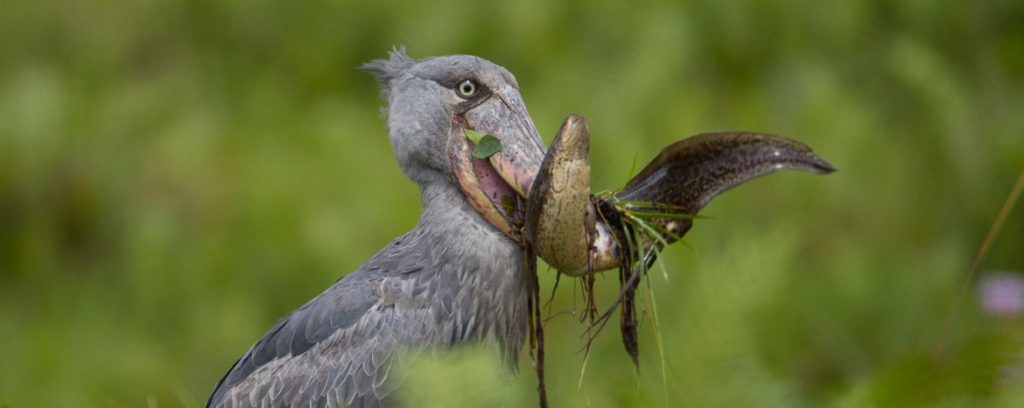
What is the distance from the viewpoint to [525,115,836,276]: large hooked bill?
0.88 metres

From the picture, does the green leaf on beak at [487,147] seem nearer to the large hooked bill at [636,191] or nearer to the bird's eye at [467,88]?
the bird's eye at [467,88]

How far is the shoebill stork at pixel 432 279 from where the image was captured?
129 centimetres

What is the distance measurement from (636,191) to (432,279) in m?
0.34

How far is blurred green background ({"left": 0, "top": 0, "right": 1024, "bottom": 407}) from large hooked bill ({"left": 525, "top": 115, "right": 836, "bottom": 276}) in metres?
1.70

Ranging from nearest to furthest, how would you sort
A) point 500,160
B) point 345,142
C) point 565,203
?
point 565,203, point 500,160, point 345,142

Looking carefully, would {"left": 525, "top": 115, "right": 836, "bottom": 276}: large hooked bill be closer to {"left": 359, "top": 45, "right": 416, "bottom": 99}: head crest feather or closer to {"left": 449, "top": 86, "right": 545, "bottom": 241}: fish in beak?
{"left": 449, "top": 86, "right": 545, "bottom": 241}: fish in beak

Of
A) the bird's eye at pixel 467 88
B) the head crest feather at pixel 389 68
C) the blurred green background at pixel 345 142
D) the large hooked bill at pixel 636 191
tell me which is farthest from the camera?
the blurred green background at pixel 345 142

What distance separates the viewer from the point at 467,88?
4.35ft

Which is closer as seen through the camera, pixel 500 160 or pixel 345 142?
pixel 500 160

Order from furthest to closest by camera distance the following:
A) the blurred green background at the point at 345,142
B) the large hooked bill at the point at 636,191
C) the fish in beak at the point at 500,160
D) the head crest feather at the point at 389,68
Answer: the blurred green background at the point at 345,142, the head crest feather at the point at 389,68, the fish in beak at the point at 500,160, the large hooked bill at the point at 636,191

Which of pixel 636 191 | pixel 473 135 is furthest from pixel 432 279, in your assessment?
pixel 636 191

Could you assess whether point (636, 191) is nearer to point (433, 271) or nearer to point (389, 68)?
point (433, 271)

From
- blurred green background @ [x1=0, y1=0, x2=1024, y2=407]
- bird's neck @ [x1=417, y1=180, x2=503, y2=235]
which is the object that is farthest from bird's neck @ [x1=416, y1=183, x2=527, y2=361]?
blurred green background @ [x1=0, y1=0, x2=1024, y2=407]

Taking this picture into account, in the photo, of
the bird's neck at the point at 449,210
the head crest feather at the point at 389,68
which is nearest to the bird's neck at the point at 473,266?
the bird's neck at the point at 449,210
